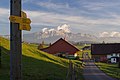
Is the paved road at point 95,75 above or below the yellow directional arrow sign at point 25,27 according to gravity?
below

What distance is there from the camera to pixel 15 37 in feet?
25.4

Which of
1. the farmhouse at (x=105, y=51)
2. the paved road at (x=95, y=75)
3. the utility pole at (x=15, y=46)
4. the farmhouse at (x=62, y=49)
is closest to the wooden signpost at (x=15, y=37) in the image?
the utility pole at (x=15, y=46)

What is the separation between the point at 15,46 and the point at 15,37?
0.63 feet

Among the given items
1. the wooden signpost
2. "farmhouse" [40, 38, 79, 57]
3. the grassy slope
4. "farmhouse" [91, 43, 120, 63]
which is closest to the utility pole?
the wooden signpost

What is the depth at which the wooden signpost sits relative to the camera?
7.69 m

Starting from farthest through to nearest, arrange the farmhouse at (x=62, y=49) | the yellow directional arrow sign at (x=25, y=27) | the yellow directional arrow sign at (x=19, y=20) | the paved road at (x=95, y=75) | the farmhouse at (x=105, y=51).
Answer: the farmhouse at (x=105, y=51)
the farmhouse at (x=62, y=49)
the paved road at (x=95, y=75)
the yellow directional arrow sign at (x=25, y=27)
the yellow directional arrow sign at (x=19, y=20)

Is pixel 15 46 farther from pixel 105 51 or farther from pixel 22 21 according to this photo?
pixel 105 51

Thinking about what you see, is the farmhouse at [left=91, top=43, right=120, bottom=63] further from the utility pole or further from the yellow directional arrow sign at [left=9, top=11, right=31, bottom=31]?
the utility pole

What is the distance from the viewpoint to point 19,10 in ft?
25.8

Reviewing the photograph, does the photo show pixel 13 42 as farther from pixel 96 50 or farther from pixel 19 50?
pixel 96 50

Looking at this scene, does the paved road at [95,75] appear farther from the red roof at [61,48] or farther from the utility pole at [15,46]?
the red roof at [61,48]

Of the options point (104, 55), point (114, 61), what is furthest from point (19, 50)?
point (104, 55)

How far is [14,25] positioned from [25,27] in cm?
26

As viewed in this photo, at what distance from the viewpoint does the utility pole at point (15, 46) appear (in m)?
7.69
